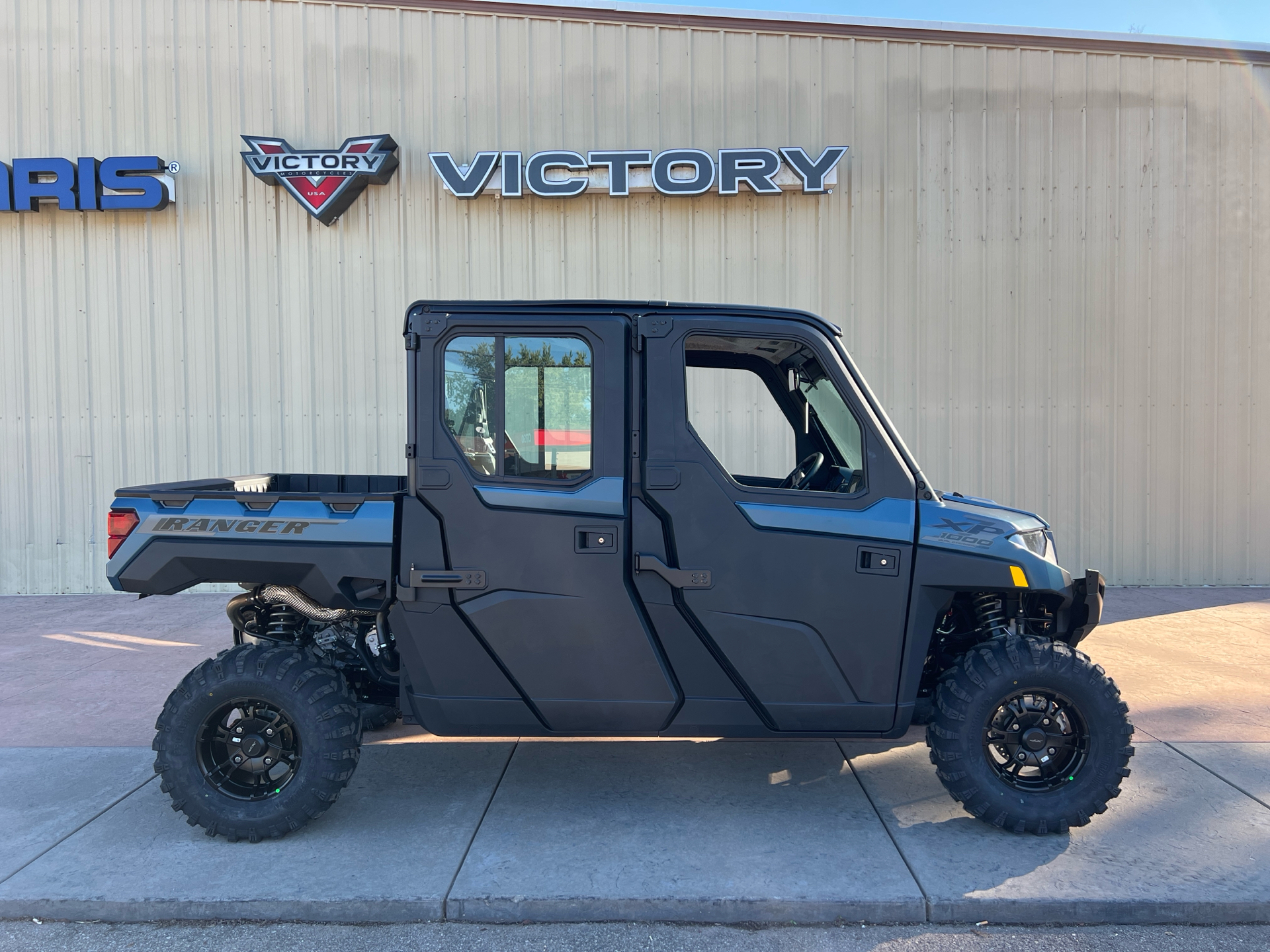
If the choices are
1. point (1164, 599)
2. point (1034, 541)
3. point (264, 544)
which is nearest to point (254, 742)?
point (264, 544)

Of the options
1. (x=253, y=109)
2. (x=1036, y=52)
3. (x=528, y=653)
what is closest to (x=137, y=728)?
(x=528, y=653)

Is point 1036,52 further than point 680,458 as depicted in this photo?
Yes

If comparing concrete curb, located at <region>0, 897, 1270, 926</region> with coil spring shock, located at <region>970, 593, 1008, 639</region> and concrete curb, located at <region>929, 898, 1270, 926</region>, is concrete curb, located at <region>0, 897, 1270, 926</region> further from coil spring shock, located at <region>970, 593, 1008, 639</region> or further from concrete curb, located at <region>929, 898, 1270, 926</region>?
coil spring shock, located at <region>970, 593, 1008, 639</region>

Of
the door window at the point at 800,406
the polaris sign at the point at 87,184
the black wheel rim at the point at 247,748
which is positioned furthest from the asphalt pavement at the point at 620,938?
the polaris sign at the point at 87,184

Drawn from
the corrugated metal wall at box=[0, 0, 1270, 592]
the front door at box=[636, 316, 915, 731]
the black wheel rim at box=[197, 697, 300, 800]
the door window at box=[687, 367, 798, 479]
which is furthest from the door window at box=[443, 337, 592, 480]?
the corrugated metal wall at box=[0, 0, 1270, 592]

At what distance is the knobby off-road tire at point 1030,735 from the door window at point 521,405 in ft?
6.31

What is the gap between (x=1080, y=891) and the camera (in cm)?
297

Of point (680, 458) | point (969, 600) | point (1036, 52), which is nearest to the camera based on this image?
point (680, 458)

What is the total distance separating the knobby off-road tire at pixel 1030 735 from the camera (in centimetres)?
336

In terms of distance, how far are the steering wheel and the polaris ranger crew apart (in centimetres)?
40

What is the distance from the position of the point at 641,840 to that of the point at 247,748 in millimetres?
1745

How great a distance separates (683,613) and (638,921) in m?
1.16

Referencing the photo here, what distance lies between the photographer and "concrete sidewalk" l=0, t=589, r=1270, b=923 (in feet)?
9.58

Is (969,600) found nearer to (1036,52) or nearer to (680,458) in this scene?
(680,458)
